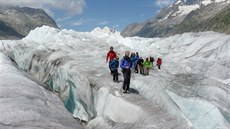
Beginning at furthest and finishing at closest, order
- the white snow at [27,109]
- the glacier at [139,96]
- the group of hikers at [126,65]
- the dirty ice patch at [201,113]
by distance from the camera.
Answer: the dirty ice patch at [201,113]
the group of hikers at [126,65]
the glacier at [139,96]
the white snow at [27,109]

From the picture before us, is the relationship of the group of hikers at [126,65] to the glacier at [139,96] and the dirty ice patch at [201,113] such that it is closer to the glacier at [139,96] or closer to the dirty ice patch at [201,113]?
the glacier at [139,96]

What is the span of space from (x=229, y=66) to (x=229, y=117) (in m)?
26.3

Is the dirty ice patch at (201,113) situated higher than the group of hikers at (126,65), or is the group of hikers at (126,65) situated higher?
the group of hikers at (126,65)

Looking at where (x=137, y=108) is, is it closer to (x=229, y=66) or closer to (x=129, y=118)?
(x=129, y=118)

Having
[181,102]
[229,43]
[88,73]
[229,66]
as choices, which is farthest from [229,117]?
[229,43]

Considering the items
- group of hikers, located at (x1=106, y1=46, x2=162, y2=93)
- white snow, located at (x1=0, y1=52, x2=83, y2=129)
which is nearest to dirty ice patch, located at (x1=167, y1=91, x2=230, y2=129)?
group of hikers, located at (x1=106, y1=46, x2=162, y2=93)

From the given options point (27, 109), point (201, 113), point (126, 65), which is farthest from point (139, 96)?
point (27, 109)

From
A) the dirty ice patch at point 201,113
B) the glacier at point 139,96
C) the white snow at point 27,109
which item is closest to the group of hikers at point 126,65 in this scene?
the glacier at point 139,96

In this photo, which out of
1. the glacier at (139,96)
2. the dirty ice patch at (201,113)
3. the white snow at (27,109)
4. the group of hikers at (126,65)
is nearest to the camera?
the white snow at (27,109)

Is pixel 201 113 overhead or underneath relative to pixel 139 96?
underneath

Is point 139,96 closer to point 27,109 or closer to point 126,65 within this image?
point 126,65

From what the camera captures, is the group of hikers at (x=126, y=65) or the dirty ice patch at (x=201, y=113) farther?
the dirty ice patch at (x=201, y=113)

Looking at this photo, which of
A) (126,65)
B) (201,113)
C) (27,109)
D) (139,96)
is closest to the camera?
(27,109)

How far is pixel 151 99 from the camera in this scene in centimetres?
2397
